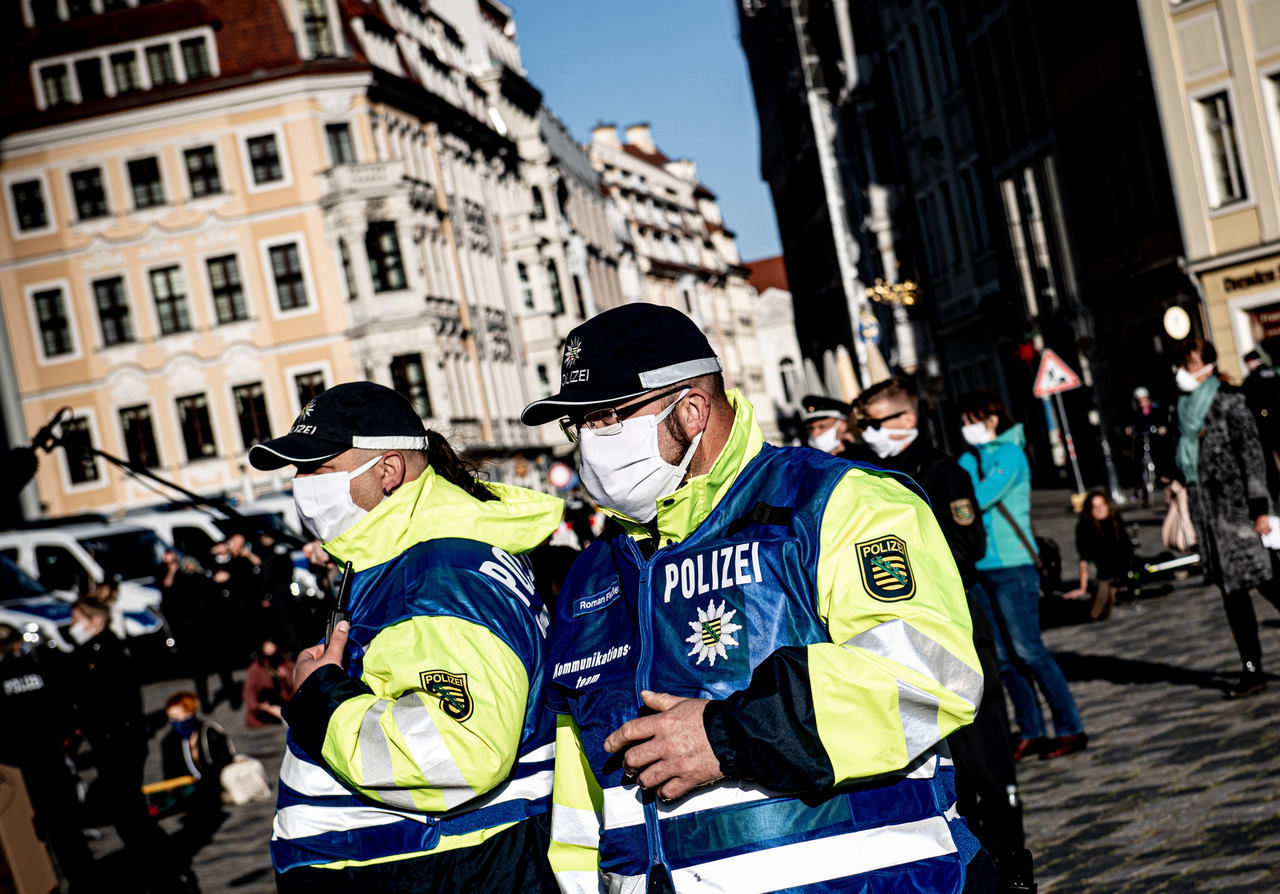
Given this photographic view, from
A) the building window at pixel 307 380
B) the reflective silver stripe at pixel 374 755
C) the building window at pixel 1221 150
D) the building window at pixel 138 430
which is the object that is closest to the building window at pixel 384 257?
the building window at pixel 307 380

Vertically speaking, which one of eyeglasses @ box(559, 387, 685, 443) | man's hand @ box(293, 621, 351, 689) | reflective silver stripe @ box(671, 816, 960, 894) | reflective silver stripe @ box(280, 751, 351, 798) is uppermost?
eyeglasses @ box(559, 387, 685, 443)

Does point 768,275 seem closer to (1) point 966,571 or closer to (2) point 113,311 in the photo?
(2) point 113,311

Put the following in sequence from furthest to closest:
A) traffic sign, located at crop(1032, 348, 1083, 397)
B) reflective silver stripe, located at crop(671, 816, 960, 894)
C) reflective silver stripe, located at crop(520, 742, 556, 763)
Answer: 1. traffic sign, located at crop(1032, 348, 1083, 397)
2. reflective silver stripe, located at crop(520, 742, 556, 763)
3. reflective silver stripe, located at crop(671, 816, 960, 894)

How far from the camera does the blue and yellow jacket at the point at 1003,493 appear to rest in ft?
30.0

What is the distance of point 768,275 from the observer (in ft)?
437

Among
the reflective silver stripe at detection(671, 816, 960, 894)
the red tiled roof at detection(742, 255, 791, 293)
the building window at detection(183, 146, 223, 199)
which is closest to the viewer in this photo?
the reflective silver stripe at detection(671, 816, 960, 894)

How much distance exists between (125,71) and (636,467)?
51348 mm

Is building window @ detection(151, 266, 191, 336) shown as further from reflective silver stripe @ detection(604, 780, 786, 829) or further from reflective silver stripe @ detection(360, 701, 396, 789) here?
reflective silver stripe @ detection(604, 780, 786, 829)

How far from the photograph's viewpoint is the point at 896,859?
2893mm

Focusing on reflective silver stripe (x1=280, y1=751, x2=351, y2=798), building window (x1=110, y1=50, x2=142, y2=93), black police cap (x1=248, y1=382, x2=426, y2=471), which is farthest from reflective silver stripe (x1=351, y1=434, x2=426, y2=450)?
building window (x1=110, y1=50, x2=142, y2=93)

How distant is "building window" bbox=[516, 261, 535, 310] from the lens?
6619cm

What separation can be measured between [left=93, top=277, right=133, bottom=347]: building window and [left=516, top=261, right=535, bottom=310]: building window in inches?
730

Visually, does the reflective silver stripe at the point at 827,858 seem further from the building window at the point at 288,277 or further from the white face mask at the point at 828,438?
the building window at the point at 288,277

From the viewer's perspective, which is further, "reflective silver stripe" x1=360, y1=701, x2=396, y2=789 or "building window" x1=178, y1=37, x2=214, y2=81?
"building window" x1=178, y1=37, x2=214, y2=81
